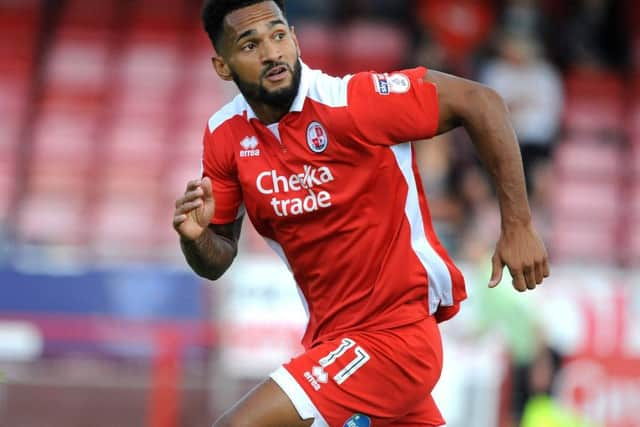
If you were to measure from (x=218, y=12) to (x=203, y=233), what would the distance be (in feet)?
2.59

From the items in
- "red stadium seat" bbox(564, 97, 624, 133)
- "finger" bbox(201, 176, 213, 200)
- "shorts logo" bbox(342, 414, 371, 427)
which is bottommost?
"shorts logo" bbox(342, 414, 371, 427)

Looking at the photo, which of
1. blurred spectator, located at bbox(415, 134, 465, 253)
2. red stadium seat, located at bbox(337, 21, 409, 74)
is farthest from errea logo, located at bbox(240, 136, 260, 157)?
red stadium seat, located at bbox(337, 21, 409, 74)

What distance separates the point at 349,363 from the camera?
4598 millimetres

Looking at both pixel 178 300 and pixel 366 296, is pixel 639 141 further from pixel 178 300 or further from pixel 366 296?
pixel 366 296

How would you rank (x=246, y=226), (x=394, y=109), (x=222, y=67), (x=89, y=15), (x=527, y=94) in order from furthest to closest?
(x=89, y=15), (x=527, y=94), (x=246, y=226), (x=222, y=67), (x=394, y=109)

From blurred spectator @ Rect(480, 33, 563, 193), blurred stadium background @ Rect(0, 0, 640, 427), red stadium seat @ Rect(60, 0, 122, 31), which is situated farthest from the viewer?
red stadium seat @ Rect(60, 0, 122, 31)

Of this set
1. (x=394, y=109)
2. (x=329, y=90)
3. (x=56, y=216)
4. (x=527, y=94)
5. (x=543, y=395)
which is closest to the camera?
(x=394, y=109)

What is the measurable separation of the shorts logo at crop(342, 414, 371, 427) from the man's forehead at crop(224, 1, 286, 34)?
1.42m

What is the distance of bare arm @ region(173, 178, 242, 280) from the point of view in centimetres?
448

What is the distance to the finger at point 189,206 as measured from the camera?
446cm

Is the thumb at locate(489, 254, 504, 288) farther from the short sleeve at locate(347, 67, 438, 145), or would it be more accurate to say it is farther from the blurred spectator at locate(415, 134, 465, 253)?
the blurred spectator at locate(415, 134, 465, 253)

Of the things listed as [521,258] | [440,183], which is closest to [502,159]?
[521,258]

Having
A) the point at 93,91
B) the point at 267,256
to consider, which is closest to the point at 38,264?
the point at 267,256

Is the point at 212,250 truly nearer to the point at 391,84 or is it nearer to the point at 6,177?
the point at 391,84
